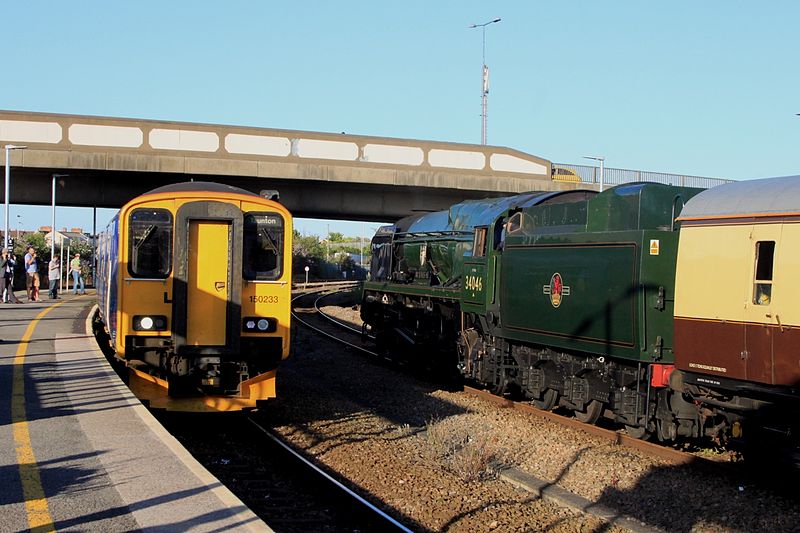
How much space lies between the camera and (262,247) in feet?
35.5

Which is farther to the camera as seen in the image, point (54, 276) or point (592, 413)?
point (54, 276)

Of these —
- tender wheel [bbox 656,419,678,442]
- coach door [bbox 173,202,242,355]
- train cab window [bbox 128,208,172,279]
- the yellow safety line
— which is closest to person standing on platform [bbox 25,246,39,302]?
the yellow safety line

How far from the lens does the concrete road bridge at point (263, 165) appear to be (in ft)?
94.8

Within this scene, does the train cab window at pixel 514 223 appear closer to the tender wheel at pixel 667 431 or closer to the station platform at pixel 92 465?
the tender wheel at pixel 667 431

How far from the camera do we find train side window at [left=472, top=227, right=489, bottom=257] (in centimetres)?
1438

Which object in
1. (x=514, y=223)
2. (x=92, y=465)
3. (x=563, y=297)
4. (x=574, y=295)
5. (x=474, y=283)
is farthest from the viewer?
(x=474, y=283)

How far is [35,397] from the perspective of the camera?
1003cm

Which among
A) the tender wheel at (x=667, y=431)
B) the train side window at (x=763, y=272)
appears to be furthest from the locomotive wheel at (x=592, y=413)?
the train side window at (x=763, y=272)

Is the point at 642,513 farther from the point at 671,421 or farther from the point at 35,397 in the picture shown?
the point at 35,397

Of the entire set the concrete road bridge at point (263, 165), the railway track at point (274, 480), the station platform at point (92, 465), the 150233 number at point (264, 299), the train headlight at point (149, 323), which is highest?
the concrete road bridge at point (263, 165)

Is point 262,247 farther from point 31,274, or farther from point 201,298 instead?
point 31,274

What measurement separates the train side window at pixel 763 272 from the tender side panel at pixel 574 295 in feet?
5.84

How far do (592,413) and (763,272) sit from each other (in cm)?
398

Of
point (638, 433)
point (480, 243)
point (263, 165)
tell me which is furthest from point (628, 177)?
point (638, 433)
